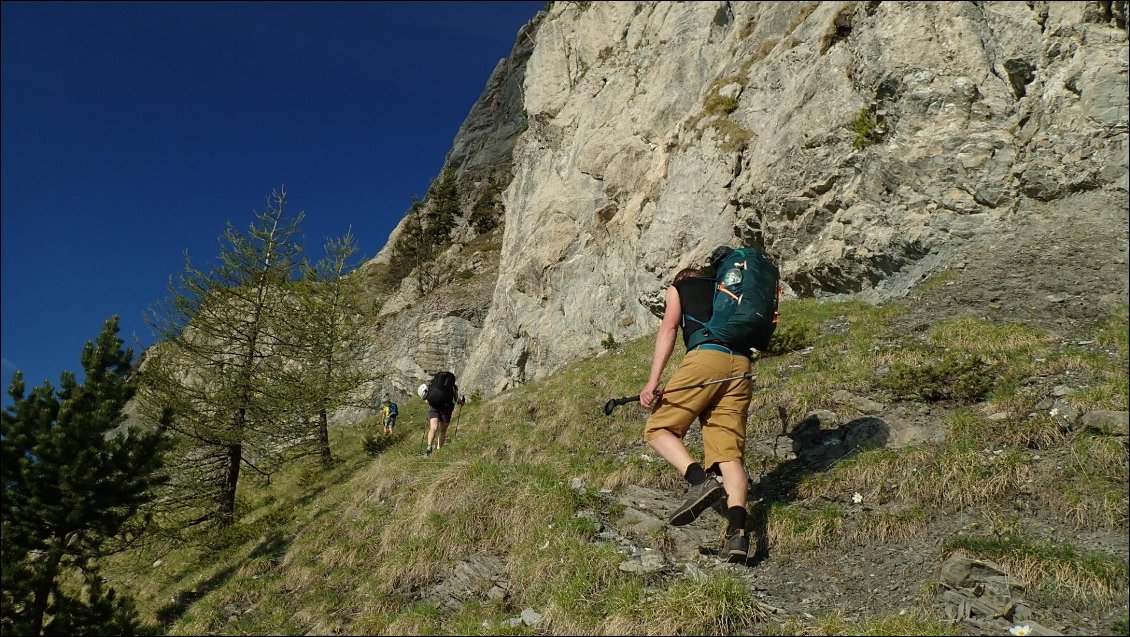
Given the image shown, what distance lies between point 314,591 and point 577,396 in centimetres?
671

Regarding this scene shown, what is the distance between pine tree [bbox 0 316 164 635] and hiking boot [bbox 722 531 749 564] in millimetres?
8425

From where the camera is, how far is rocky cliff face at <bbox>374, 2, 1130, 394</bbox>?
35.0 ft

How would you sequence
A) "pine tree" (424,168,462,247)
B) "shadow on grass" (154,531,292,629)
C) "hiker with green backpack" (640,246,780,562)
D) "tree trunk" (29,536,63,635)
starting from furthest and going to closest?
"pine tree" (424,168,462,247) < "shadow on grass" (154,531,292,629) < "tree trunk" (29,536,63,635) < "hiker with green backpack" (640,246,780,562)

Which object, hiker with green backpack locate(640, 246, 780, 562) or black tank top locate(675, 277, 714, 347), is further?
black tank top locate(675, 277, 714, 347)

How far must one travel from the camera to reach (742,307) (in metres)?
5.50

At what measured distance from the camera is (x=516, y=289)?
3192 cm

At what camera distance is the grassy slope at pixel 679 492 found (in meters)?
4.53

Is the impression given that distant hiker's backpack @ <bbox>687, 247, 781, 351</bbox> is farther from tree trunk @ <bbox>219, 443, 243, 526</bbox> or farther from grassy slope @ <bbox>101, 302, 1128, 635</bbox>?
tree trunk @ <bbox>219, 443, 243, 526</bbox>

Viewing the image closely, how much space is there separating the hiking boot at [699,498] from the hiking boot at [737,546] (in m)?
0.34

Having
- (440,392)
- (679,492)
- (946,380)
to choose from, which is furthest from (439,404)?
(946,380)

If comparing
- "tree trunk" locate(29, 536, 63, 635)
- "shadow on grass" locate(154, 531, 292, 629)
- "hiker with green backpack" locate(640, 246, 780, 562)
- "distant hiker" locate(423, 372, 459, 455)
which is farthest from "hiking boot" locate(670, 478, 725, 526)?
"distant hiker" locate(423, 372, 459, 455)

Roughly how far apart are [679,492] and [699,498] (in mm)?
1939

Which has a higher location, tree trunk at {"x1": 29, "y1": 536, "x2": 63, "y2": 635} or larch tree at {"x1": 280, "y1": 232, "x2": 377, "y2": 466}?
larch tree at {"x1": 280, "y1": 232, "x2": 377, "y2": 466}

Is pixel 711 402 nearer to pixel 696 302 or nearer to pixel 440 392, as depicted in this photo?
pixel 696 302
